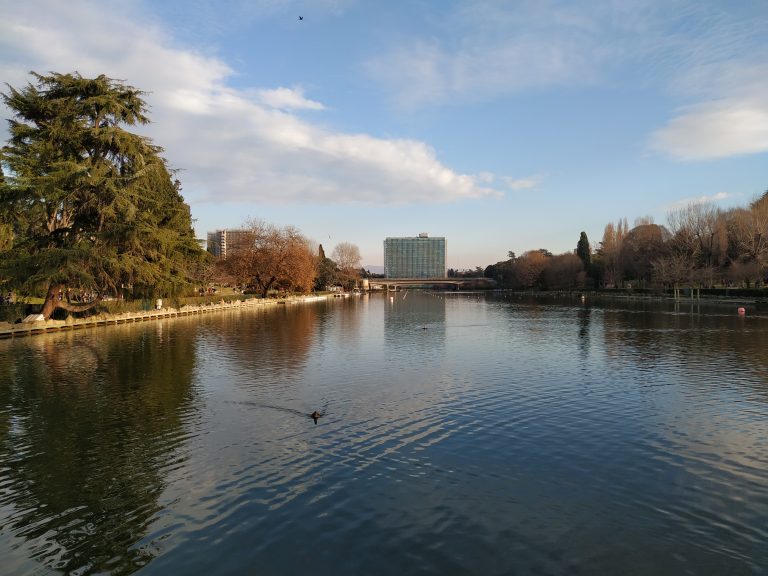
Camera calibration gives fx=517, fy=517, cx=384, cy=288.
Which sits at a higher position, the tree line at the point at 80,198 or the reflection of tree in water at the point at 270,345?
the tree line at the point at 80,198

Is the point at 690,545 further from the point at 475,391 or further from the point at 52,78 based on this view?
the point at 52,78

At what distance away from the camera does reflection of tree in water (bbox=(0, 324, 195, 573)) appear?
789 cm

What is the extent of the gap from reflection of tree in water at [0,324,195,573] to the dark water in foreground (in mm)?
53

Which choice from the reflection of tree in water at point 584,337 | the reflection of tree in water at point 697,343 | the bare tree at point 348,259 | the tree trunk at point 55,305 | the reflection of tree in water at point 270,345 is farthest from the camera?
the bare tree at point 348,259

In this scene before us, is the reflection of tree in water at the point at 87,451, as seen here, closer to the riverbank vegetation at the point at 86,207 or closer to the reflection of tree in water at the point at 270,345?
the reflection of tree in water at the point at 270,345

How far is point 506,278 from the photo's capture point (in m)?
172

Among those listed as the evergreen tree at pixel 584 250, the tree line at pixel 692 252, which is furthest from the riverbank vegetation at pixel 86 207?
the evergreen tree at pixel 584 250

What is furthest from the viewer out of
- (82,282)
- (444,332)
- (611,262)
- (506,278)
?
(506,278)

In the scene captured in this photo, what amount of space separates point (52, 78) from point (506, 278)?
14999 cm

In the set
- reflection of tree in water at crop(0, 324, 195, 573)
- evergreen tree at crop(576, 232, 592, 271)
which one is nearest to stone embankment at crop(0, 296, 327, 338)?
reflection of tree in water at crop(0, 324, 195, 573)

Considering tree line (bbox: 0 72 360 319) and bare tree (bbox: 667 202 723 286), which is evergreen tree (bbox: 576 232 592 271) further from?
tree line (bbox: 0 72 360 319)

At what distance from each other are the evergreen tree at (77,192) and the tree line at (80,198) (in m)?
0.07

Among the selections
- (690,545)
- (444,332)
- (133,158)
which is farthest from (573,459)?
(133,158)

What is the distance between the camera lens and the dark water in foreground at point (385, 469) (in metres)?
7.52
